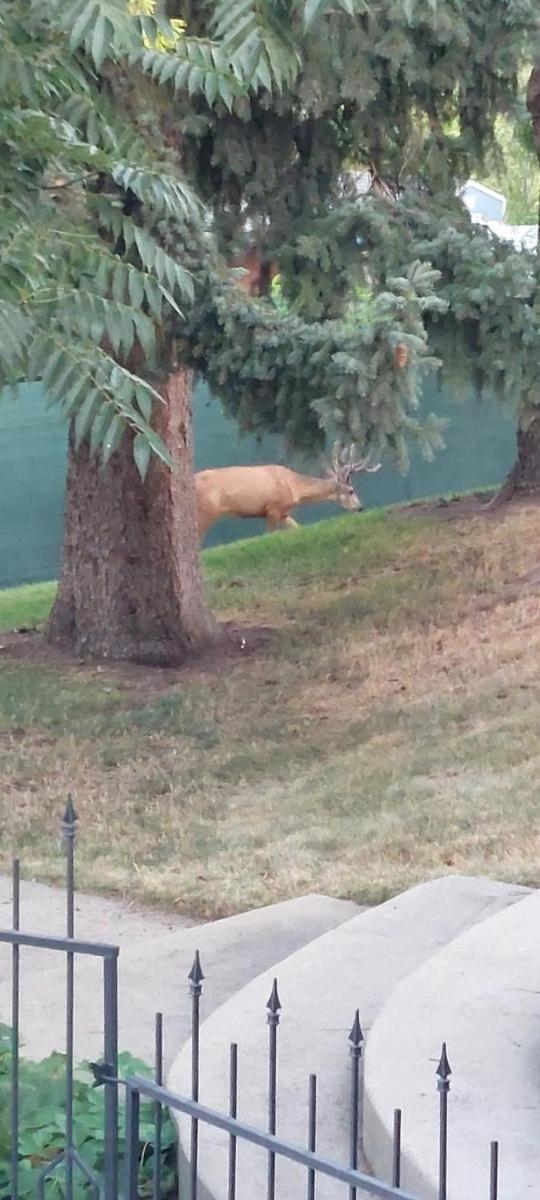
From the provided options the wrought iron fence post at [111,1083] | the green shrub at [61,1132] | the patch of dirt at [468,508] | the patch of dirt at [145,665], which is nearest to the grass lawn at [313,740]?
the patch of dirt at [145,665]

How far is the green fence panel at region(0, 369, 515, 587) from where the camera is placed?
17.2 meters

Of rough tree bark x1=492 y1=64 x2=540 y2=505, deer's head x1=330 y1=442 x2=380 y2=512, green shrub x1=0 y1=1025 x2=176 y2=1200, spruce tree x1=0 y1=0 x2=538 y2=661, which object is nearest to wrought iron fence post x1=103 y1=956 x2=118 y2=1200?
green shrub x1=0 y1=1025 x2=176 y2=1200

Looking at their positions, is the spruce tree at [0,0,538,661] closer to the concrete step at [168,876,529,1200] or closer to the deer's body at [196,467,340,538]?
the concrete step at [168,876,529,1200]

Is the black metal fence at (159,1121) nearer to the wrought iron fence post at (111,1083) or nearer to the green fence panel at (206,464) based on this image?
the wrought iron fence post at (111,1083)

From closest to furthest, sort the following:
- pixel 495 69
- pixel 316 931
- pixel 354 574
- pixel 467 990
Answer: pixel 467 990
pixel 316 931
pixel 495 69
pixel 354 574

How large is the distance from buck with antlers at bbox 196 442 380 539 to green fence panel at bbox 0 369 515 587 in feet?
1.29

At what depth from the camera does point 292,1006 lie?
4543mm

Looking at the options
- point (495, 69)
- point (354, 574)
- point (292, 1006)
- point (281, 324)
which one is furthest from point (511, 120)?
point (292, 1006)

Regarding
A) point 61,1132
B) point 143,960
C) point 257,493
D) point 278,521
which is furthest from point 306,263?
point 278,521

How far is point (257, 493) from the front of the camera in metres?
17.0

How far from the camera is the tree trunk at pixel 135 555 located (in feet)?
38.1

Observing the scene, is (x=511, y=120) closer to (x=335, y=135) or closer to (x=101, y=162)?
(x=335, y=135)

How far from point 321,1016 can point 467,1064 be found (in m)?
0.73

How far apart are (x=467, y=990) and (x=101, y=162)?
8.69 feet
